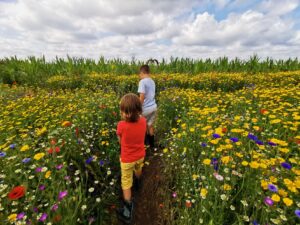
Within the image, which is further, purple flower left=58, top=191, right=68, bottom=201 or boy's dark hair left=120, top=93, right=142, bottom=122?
boy's dark hair left=120, top=93, right=142, bottom=122

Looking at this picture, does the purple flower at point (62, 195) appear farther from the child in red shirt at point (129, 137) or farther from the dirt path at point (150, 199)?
the dirt path at point (150, 199)

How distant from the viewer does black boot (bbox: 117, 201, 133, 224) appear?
252 centimetres

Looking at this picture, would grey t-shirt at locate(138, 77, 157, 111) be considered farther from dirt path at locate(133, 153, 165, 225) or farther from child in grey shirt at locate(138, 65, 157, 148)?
dirt path at locate(133, 153, 165, 225)

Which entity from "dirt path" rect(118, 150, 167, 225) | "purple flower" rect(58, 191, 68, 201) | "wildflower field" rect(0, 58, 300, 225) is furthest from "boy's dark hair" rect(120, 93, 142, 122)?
"purple flower" rect(58, 191, 68, 201)

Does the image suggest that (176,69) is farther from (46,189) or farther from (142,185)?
(46,189)

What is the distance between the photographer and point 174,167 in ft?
10.3

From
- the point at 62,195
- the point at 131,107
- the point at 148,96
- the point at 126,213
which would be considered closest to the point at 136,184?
the point at 126,213

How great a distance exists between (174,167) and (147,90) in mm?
1619

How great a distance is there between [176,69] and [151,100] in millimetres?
8321

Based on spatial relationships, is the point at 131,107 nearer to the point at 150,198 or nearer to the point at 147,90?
the point at 150,198

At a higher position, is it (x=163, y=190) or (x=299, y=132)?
(x=299, y=132)

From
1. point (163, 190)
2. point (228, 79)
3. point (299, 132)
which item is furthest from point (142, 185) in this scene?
point (228, 79)

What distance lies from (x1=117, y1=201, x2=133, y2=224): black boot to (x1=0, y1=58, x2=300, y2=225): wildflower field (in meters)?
0.09

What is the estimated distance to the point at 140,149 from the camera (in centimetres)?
280
